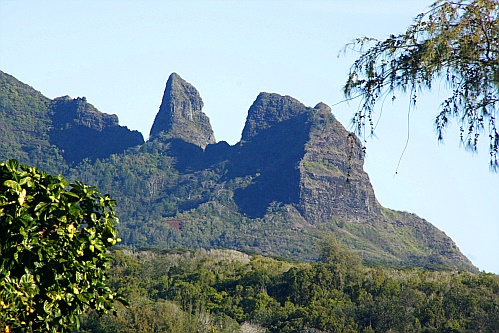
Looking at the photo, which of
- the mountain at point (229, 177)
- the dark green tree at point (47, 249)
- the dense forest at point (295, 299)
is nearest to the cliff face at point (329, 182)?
the mountain at point (229, 177)

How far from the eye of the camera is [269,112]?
18300cm

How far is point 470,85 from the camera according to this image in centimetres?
874

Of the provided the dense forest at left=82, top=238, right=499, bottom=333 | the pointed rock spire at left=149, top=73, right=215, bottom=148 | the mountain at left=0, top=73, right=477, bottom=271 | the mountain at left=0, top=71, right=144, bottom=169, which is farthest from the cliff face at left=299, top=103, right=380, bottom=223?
the dense forest at left=82, top=238, right=499, bottom=333

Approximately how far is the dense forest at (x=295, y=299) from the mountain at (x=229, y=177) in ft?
214

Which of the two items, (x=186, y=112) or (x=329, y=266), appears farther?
(x=186, y=112)

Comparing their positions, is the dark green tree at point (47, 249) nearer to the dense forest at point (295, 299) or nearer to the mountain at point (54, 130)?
the dense forest at point (295, 299)

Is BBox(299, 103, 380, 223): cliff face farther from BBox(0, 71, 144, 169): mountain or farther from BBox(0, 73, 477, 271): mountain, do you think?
BBox(0, 71, 144, 169): mountain

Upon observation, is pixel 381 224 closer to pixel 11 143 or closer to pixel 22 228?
pixel 11 143

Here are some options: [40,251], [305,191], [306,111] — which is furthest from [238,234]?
[40,251]

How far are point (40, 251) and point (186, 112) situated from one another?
18818cm

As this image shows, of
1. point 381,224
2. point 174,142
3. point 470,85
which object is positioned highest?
point 174,142

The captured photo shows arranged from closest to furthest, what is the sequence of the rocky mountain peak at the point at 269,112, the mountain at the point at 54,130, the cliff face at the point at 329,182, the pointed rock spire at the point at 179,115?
the cliff face at the point at 329,182 → the mountain at the point at 54,130 → the rocky mountain peak at the point at 269,112 → the pointed rock spire at the point at 179,115

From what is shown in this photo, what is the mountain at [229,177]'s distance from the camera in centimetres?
14050

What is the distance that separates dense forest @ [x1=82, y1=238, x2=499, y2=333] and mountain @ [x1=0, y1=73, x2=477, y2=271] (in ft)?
214
